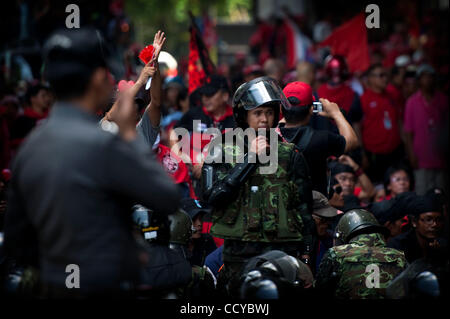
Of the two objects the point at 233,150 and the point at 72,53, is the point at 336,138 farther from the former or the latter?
the point at 72,53

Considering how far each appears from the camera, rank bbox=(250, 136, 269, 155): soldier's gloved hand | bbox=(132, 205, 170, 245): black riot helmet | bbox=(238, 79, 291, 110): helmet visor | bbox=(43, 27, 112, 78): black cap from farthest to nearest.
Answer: bbox=(238, 79, 291, 110): helmet visor → bbox=(250, 136, 269, 155): soldier's gloved hand → bbox=(132, 205, 170, 245): black riot helmet → bbox=(43, 27, 112, 78): black cap

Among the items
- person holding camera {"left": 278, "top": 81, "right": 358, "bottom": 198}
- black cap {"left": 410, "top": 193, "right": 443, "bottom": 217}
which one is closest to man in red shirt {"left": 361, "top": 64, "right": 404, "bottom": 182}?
black cap {"left": 410, "top": 193, "right": 443, "bottom": 217}

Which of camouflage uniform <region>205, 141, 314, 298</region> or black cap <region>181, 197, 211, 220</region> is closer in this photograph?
camouflage uniform <region>205, 141, 314, 298</region>

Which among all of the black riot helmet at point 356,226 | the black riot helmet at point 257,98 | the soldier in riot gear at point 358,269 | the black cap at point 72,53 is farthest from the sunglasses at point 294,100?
the black cap at point 72,53

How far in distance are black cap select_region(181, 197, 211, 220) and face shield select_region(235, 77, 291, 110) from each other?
1649mm

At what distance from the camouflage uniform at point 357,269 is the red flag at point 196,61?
15.3 ft

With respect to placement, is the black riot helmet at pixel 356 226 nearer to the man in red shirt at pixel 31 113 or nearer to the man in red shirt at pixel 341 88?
the man in red shirt at pixel 341 88

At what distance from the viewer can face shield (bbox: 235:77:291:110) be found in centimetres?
541

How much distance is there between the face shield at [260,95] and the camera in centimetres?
541

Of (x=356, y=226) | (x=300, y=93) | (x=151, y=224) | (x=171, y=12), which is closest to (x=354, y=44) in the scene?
(x=300, y=93)

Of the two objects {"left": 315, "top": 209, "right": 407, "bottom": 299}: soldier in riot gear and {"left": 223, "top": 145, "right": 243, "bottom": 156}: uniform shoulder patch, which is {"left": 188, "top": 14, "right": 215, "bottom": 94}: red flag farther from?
{"left": 315, "top": 209, "right": 407, "bottom": 299}: soldier in riot gear

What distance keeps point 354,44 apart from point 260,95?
6.52m
